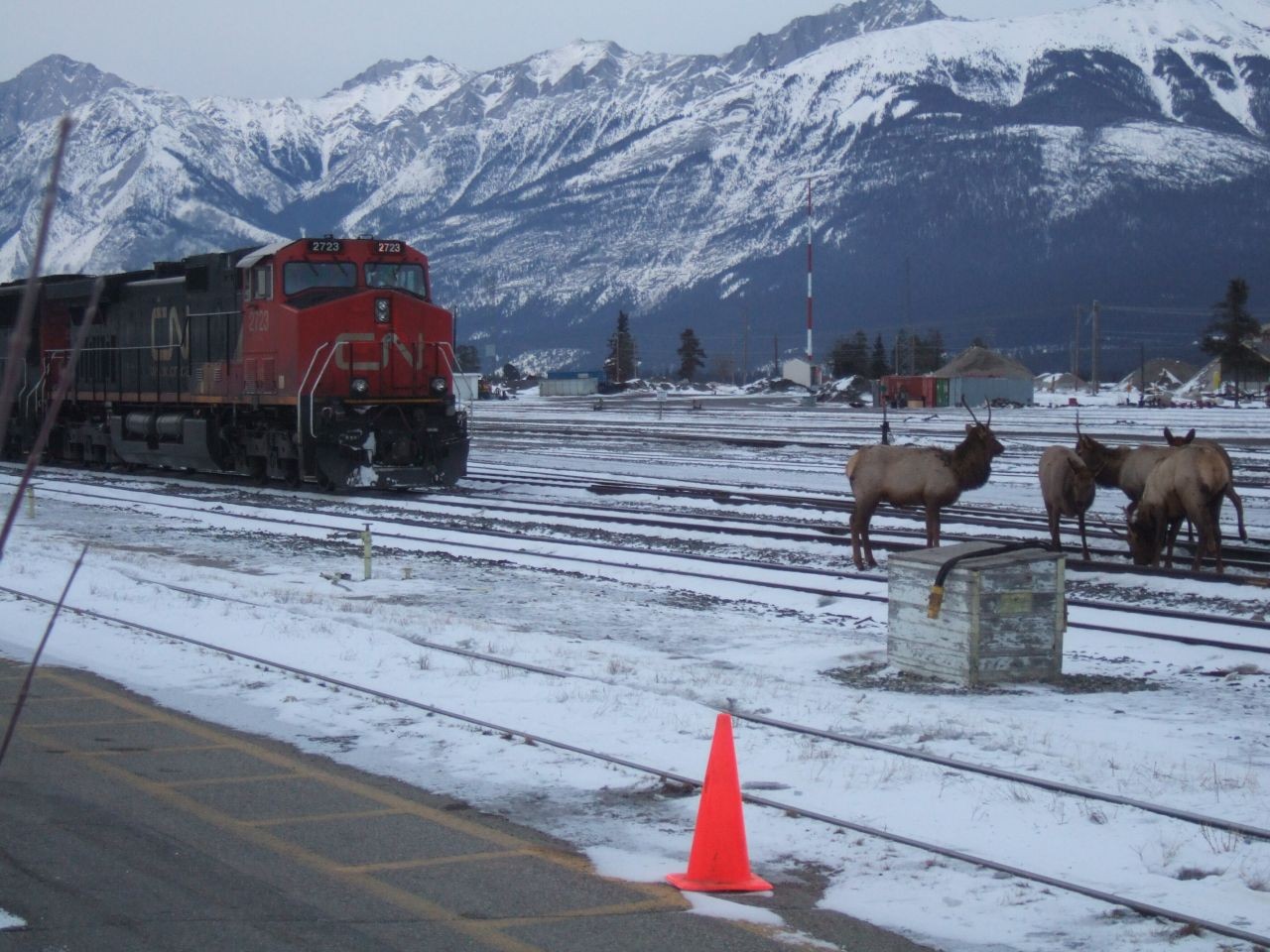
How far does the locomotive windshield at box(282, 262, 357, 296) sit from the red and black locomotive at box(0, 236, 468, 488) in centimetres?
2

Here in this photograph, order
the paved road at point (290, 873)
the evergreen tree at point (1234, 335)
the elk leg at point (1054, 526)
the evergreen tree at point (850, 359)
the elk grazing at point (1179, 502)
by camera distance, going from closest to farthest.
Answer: the paved road at point (290, 873) → the elk grazing at point (1179, 502) → the elk leg at point (1054, 526) → the evergreen tree at point (1234, 335) → the evergreen tree at point (850, 359)

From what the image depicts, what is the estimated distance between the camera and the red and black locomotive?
24.7m

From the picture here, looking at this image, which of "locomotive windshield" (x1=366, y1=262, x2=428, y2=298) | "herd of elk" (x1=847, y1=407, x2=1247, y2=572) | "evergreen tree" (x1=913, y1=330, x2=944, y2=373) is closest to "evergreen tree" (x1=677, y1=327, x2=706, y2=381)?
"evergreen tree" (x1=913, y1=330, x2=944, y2=373)

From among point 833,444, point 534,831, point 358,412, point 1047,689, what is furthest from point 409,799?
point 833,444

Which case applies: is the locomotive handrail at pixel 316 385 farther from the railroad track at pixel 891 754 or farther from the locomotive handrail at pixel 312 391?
the railroad track at pixel 891 754

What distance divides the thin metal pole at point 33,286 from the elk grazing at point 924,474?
13.5 meters

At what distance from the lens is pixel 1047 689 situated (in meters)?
10.1

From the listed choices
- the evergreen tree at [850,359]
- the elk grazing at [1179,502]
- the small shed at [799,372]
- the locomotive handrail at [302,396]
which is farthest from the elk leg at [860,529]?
the evergreen tree at [850,359]

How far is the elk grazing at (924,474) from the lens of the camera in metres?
15.5

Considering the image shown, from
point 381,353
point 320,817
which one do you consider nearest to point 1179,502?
point 320,817

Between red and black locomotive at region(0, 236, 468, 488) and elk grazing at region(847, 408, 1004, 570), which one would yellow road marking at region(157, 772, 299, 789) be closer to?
elk grazing at region(847, 408, 1004, 570)

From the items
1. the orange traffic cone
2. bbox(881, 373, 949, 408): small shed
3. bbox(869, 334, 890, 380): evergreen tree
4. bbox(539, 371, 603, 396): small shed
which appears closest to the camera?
the orange traffic cone

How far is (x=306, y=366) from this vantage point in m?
24.3

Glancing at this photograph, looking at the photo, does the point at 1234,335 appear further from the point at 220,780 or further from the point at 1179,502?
the point at 220,780
